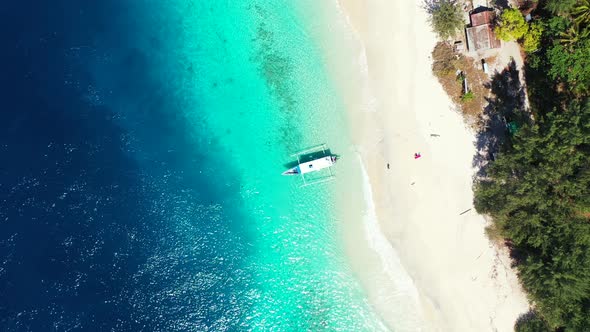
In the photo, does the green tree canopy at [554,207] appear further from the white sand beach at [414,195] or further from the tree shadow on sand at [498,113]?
the white sand beach at [414,195]

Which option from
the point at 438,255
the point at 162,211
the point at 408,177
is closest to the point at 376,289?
the point at 438,255

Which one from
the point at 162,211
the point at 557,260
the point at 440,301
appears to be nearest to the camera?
the point at 557,260

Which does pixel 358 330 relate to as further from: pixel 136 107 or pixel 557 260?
pixel 136 107

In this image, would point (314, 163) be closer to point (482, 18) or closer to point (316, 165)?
point (316, 165)

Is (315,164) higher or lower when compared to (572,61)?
lower

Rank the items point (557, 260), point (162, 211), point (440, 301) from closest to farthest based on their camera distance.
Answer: point (557, 260)
point (440, 301)
point (162, 211)

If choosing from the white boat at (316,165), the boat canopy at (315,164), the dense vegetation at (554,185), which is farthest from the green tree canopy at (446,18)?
the boat canopy at (315,164)

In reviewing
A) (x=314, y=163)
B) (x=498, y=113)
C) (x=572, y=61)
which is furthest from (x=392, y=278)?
(x=572, y=61)

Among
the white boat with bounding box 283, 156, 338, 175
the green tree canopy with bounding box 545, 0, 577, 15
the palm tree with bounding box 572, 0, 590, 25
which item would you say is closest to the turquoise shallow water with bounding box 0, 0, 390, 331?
the white boat with bounding box 283, 156, 338, 175
